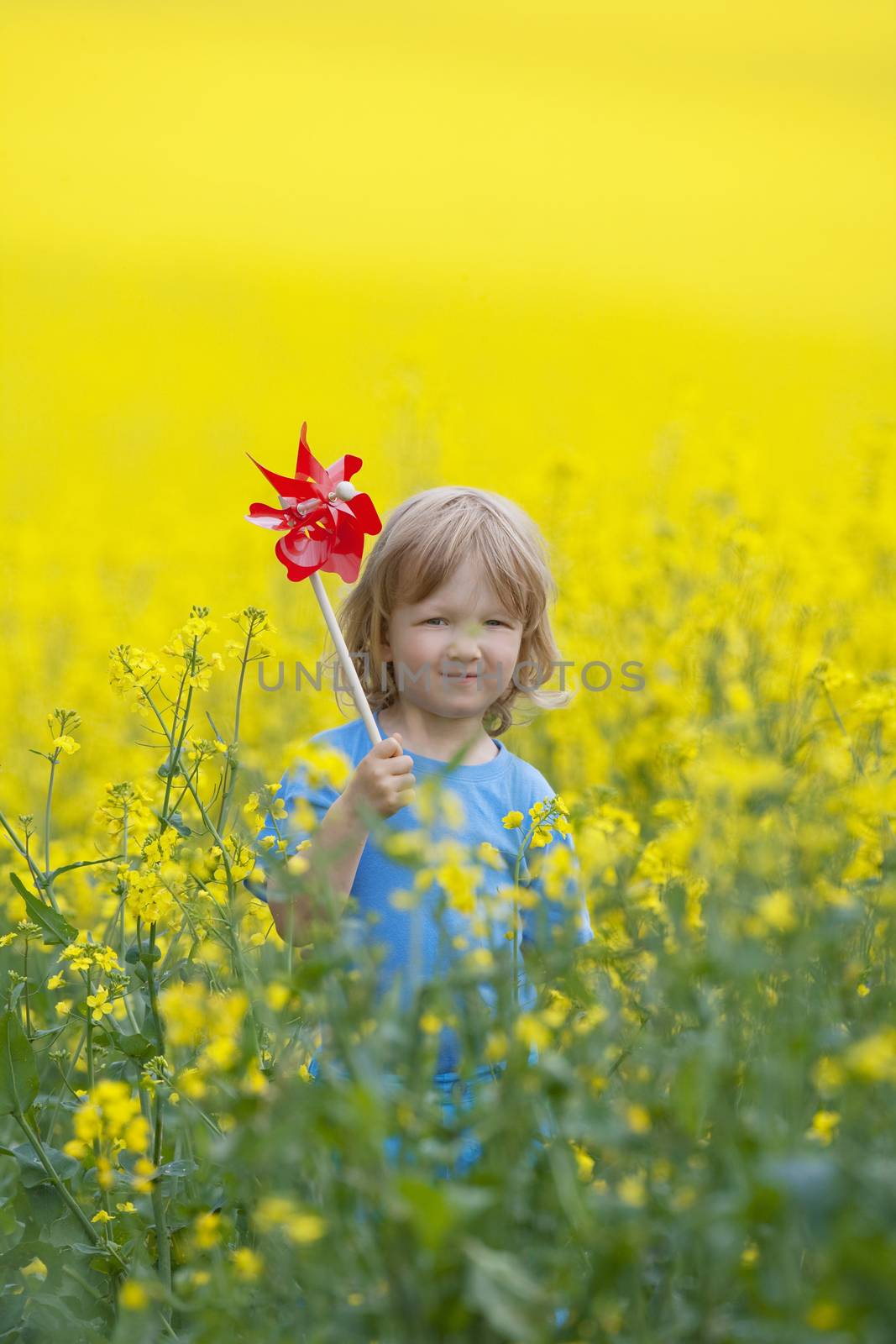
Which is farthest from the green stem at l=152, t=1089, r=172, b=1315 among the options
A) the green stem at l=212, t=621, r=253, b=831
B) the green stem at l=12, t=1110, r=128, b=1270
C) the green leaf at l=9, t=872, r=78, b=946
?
the green stem at l=212, t=621, r=253, b=831

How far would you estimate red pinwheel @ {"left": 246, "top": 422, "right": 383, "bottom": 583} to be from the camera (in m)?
2.19

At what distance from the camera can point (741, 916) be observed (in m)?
1.35

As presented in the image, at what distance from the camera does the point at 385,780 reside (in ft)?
6.45

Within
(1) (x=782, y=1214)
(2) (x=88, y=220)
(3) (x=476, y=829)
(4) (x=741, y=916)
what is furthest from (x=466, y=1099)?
(2) (x=88, y=220)

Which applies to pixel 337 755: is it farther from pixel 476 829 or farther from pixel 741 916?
pixel 476 829

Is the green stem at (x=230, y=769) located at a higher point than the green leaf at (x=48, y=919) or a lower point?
higher

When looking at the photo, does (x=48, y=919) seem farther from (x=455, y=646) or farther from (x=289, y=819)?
(x=455, y=646)

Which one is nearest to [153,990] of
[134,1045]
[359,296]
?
[134,1045]

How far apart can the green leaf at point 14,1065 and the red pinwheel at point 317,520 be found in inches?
31.3

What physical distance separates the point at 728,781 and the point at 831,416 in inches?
457

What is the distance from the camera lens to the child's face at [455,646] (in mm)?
2260

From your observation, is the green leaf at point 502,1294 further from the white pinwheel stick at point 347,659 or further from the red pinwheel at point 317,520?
the red pinwheel at point 317,520

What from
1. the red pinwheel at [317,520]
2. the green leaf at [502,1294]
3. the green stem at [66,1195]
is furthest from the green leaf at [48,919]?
the green leaf at [502,1294]

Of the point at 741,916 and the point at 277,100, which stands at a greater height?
the point at 277,100
